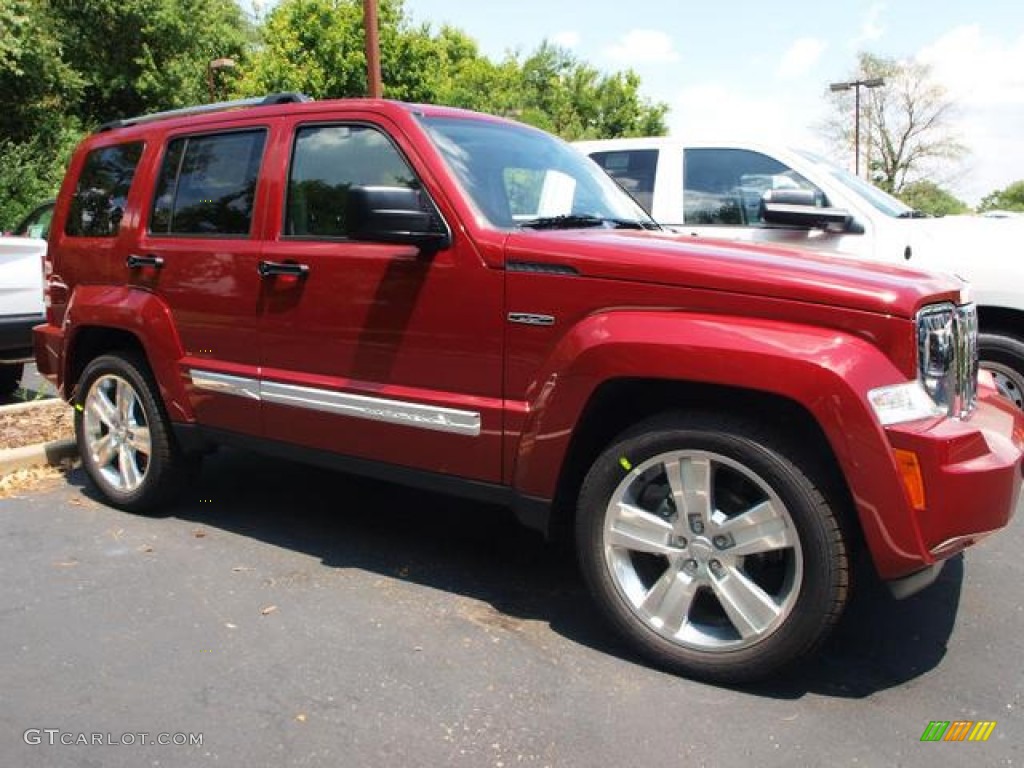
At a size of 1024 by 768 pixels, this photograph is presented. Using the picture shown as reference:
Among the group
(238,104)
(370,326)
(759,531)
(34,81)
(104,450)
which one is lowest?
(104,450)

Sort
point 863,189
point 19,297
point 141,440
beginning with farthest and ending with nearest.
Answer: point 19,297
point 863,189
point 141,440

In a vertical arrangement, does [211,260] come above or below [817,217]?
below

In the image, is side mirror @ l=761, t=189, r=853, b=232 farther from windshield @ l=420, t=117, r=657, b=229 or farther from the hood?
the hood

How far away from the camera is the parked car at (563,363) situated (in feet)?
8.70

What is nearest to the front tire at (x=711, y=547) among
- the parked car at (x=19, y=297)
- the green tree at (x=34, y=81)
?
the parked car at (x=19, y=297)

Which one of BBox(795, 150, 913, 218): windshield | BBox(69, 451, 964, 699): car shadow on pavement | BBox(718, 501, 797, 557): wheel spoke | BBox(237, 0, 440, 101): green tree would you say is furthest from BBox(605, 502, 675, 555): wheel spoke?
BBox(237, 0, 440, 101): green tree

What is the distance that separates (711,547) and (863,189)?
4.21 metres

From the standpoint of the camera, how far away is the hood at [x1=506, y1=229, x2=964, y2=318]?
2.67m

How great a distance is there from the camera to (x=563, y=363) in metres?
3.04

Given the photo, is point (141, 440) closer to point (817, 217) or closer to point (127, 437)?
point (127, 437)

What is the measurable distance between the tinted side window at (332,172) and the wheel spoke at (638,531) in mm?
1562

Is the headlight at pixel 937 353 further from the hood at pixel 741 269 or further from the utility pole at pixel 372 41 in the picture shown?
the utility pole at pixel 372 41

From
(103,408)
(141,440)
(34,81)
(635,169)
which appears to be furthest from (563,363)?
(34,81)

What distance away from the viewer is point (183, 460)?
454cm
